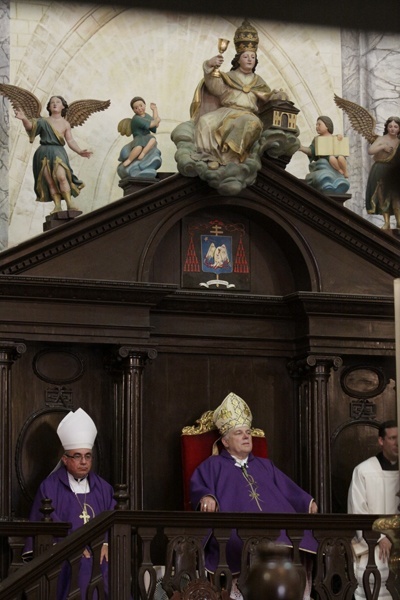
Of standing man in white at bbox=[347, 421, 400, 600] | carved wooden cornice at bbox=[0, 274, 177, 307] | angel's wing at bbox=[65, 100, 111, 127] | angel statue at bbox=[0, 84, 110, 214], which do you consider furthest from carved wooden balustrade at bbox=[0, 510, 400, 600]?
angel's wing at bbox=[65, 100, 111, 127]

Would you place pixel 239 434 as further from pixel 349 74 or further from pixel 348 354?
pixel 349 74

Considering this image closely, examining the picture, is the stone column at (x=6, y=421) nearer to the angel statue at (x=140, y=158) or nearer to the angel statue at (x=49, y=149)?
the angel statue at (x=49, y=149)

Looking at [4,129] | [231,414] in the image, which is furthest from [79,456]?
[4,129]

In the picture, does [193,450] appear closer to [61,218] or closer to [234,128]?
[61,218]

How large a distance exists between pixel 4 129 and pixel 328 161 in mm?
3032

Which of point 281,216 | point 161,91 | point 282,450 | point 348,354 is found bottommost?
point 282,450

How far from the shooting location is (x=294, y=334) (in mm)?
9172

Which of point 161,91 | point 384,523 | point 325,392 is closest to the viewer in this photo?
point 384,523

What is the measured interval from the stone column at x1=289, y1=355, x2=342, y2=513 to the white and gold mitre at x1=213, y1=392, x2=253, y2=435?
674 millimetres

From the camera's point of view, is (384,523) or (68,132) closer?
(384,523)

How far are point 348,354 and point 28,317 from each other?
8.60 feet

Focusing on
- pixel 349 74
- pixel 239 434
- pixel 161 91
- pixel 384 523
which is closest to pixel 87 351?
pixel 239 434

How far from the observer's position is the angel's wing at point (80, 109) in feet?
29.9

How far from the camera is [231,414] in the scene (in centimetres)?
828
